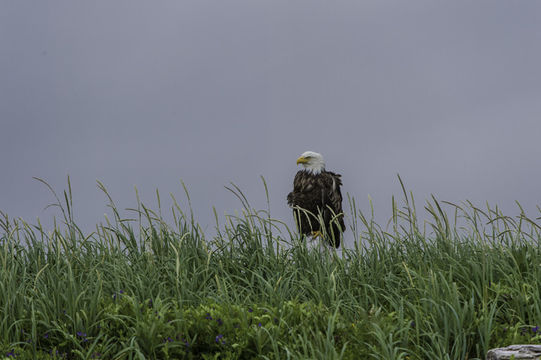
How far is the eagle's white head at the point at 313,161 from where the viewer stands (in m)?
9.91

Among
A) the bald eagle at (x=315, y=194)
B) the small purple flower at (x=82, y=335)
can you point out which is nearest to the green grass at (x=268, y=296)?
the small purple flower at (x=82, y=335)

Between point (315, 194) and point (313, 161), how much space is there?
0.69 metres

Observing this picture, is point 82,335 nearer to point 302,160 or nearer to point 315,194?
point 315,194

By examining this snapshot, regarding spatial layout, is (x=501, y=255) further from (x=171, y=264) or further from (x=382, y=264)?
(x=171, y=264)

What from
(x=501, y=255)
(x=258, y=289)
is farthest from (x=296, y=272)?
(x=501, y=255)

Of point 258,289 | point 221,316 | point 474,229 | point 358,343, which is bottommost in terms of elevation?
point 358,343

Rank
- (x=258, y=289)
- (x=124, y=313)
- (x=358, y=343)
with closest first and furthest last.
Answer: (x=358, y=343), (x=124, y=313), (x=258, y=289)

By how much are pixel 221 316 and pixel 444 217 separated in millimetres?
3021

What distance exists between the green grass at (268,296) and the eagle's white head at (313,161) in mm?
3440

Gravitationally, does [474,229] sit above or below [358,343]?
above

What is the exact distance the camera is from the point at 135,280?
219 inches

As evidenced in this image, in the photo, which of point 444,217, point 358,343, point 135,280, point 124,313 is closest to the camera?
point 358,343

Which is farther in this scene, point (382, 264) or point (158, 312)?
point (382, 264)

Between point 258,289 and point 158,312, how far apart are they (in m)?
1.55
